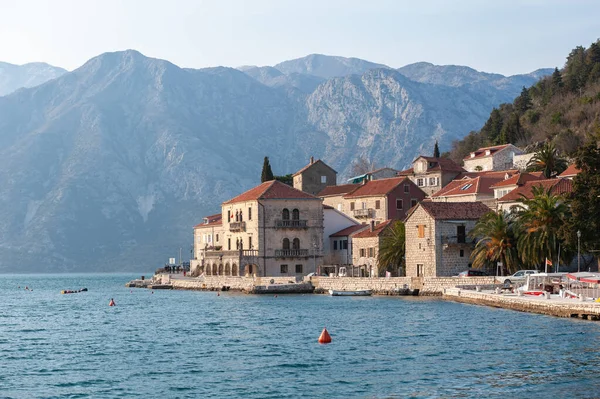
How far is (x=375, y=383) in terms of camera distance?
33406mm

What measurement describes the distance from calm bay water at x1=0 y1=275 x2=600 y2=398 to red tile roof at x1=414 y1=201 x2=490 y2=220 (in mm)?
12637

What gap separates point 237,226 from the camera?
98625mm

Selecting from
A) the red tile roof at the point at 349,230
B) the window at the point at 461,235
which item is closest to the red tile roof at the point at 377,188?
the red tile roof at the point at 349,230

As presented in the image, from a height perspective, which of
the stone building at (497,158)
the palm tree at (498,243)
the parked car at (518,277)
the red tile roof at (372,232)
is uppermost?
the stone building at (497,158)

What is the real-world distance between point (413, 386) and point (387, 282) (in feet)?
153

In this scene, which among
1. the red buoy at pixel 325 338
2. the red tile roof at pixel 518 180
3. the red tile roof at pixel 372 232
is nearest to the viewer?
the red buoy at pixel 325 338

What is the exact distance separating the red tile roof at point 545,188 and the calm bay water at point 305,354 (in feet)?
51.4

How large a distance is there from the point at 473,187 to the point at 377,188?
13423 millimetres

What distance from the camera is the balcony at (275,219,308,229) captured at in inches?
3745

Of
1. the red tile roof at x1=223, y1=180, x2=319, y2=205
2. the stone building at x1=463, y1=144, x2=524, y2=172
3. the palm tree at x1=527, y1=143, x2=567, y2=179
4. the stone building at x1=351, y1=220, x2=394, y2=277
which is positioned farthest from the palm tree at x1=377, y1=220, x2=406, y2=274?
the stone building at x1=463, y1=144, x2=524, y2=172

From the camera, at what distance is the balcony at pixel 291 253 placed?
94.9 meters

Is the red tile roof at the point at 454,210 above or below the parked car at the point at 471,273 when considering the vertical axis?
above

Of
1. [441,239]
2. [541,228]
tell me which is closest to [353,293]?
[441,239]

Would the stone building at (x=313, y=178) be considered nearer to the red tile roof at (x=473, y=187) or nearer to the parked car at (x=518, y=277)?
the red tile roof at (x=473, y=187)
